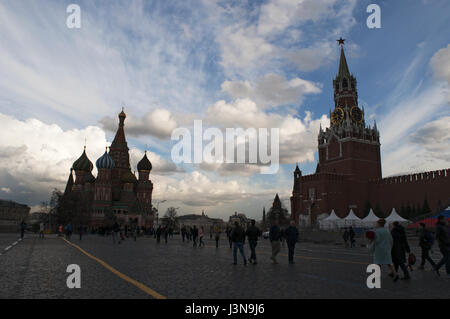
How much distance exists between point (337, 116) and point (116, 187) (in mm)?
48621

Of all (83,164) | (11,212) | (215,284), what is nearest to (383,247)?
(215,284)

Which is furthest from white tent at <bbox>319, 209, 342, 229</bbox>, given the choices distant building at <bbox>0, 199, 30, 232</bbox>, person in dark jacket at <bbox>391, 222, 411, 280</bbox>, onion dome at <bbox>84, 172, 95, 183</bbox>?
distant building at <bbox>0, 199, 30, 232</bbox>

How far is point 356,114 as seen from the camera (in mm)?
77188

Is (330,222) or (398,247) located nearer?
(398,247)

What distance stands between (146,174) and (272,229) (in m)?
71.9

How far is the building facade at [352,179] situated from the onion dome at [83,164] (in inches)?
1767

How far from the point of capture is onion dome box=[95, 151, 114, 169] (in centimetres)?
7275

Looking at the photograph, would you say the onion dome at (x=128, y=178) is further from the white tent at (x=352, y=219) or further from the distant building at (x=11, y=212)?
the distant building at (x=11, y=212)

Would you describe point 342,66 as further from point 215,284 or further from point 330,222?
point 215,284

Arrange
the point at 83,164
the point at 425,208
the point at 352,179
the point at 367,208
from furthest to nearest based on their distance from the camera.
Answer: the point at 83,164
the point at 352,179
the point at 367,208
the point at 425,208

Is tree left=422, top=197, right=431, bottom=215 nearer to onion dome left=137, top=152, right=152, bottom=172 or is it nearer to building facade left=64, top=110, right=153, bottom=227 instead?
building facade left=64, top=110, right=153, bottom=227

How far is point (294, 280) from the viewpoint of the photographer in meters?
7.87

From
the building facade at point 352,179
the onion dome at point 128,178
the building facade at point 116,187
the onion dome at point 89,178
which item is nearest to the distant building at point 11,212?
the onion dome at point 89,178
